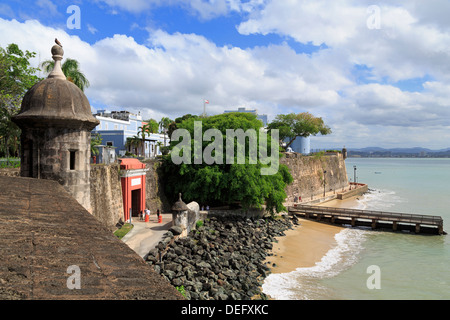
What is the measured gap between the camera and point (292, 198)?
49.1m

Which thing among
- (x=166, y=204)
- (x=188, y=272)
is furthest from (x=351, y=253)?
(x=166, y=204)

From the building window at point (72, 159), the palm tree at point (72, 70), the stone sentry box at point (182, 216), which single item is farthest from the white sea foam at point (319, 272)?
the palm tree at point (72, 70)

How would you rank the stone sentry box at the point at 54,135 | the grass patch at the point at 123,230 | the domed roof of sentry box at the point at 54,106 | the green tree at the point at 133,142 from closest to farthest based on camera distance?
the domed roof of sentry box at the point at 54,106, the stone sentry box at the point at 54,135, the grass patch at the point at 123,230, the green tree at the point at 133,142

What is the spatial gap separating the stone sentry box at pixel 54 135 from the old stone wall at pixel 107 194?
12.3 meters

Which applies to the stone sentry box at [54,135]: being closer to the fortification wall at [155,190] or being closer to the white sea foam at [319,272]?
the white sea foam at [319,272]

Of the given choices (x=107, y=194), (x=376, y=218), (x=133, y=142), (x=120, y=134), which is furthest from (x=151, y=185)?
(x=376, y=218)

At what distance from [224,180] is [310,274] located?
11601mm

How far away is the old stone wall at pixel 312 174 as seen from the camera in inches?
1988

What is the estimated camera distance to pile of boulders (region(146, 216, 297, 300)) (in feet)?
54.8

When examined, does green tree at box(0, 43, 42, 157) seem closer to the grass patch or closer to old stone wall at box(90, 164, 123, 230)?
old stone wall at box(90, 164, 123, 230)

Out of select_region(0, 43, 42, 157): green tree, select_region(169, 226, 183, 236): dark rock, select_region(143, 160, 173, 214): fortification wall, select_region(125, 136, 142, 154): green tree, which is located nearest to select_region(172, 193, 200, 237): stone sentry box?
select_region(169, 226, 183, 236): dark rock

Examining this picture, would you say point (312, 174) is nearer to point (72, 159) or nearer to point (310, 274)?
point (310, 274)

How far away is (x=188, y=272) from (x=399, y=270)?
49.1 ft
